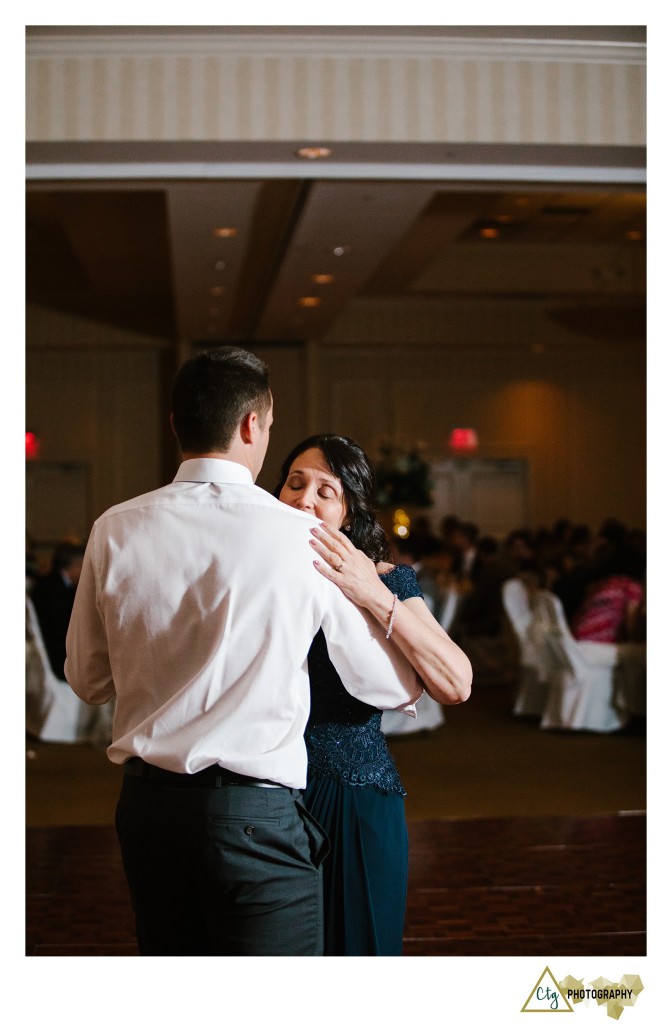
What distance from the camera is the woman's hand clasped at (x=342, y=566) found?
1.69m

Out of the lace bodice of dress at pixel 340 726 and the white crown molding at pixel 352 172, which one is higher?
the white crown molding at pixel 352 172

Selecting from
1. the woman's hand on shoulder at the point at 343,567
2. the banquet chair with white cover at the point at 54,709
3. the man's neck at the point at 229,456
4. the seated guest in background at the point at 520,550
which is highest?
the man's neck at the point at 229,456

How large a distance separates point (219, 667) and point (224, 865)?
1.05ft

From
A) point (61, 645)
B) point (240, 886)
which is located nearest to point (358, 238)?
point (61, 645)

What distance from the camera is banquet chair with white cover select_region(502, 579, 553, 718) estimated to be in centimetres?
742

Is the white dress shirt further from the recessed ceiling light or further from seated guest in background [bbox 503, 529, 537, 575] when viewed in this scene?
seated guest in background [bbox 503, 529, 537, 575]

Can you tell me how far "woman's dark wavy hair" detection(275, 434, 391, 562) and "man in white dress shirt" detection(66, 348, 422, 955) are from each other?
1.30 ft

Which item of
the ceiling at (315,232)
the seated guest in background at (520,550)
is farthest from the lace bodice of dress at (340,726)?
the seated guest in background at (520,550)

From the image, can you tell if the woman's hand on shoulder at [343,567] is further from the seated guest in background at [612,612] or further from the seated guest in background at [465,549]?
the seated guest in background at [465,549]

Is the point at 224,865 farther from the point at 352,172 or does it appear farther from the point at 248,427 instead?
the point at 352,172

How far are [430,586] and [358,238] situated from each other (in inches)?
104

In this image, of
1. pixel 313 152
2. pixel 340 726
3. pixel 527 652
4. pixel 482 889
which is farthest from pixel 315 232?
pixel 340 726

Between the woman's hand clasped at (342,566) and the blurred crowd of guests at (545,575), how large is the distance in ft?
16.5
